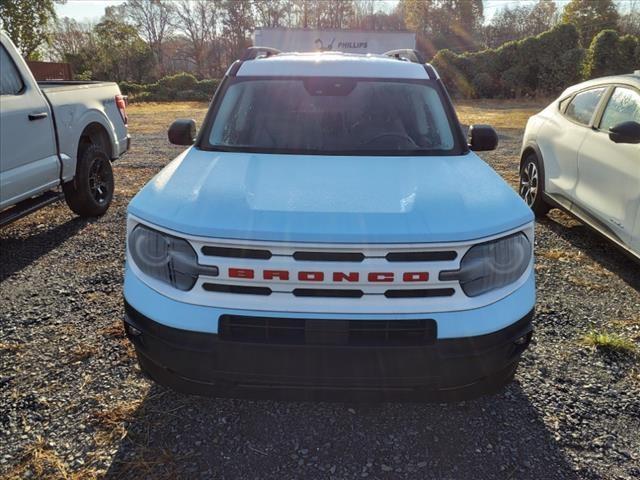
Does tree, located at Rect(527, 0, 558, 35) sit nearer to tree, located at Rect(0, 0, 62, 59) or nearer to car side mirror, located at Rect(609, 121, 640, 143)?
tree, located at Rect(0, 0, 62, 59)

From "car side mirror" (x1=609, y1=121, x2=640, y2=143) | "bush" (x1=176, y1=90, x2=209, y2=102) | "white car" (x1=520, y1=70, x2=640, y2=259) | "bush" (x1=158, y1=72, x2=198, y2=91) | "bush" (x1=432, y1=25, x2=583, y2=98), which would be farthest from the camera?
"bush" (x1=158, y1=72, x2=198, y2=91)

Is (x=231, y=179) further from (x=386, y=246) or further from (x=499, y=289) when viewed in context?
(x=499, y=289)

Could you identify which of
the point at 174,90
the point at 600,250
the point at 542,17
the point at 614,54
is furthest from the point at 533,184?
the point at 542,17

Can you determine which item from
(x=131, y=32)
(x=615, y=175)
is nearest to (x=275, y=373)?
(x=615, y=175)

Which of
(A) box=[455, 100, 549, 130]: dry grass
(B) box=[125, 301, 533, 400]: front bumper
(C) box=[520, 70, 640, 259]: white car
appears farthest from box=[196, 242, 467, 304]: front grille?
(A) box=[455, 100, 549, 130]: dry grass

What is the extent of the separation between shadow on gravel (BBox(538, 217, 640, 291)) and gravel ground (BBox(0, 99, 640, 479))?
814mm

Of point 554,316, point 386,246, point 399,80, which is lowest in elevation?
point 554,316

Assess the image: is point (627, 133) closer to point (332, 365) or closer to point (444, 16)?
point (332, 365)

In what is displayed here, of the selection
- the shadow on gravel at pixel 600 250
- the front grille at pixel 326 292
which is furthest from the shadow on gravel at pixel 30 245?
the shadow on gravel at pixel 600 250

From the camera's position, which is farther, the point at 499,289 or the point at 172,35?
the point at 172,35

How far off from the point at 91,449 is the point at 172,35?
6700cm

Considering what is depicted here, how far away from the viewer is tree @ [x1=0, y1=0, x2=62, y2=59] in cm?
2830

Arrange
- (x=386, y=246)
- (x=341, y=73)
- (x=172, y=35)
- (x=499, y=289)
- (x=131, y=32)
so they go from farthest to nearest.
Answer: (x=172, y=35) < (x=131, y=32) < (x=341, y=73) < (x=499, y=289) < (x=386, y=246)

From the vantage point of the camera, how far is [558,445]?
2385mm
